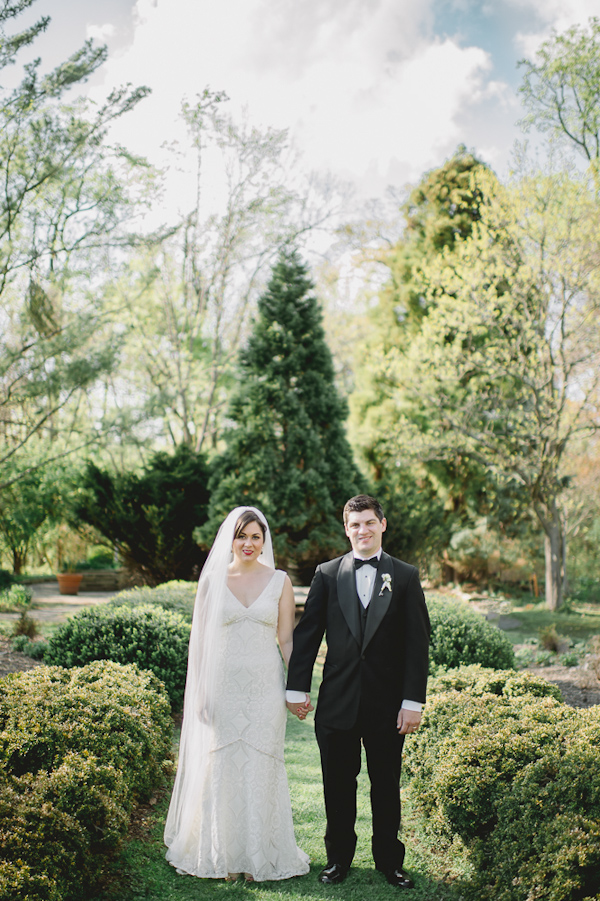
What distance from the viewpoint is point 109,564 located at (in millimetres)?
18219

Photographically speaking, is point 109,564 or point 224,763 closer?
point 224,763

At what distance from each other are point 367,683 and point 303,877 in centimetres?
107

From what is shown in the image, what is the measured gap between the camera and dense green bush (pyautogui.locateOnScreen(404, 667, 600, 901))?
2613 millimetres

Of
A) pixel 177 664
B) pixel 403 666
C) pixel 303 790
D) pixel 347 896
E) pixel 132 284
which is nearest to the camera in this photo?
pixel 347 896

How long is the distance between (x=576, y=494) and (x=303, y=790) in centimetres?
1453

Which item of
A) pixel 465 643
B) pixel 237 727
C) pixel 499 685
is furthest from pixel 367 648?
pixel 465 643

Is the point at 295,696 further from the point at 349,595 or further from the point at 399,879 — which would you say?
the point at 399,879

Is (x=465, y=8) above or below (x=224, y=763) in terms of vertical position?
above

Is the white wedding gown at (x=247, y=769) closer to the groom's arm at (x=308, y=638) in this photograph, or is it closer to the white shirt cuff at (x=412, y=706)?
the groom's arm at (x=308, y=638)

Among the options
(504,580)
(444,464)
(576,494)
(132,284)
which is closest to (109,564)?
(132,284)

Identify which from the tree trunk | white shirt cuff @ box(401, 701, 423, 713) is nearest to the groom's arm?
white shirt cuff @ box(401, 701, 423, 713)

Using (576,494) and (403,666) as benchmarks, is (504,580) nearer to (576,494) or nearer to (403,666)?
(576,494)

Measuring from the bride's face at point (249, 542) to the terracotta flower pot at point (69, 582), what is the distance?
11.1m

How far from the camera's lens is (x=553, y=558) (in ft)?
39.8
